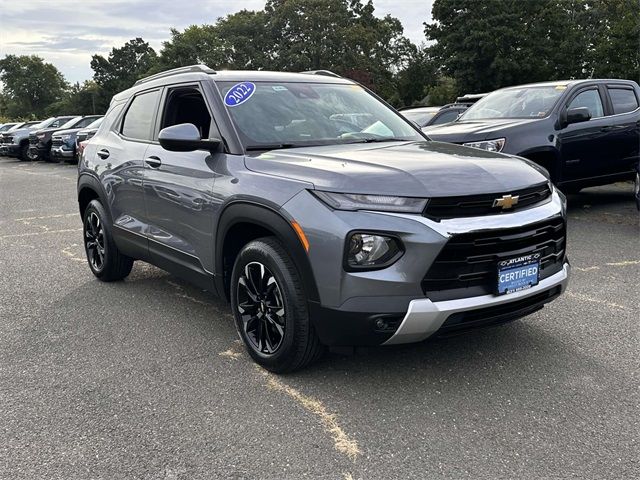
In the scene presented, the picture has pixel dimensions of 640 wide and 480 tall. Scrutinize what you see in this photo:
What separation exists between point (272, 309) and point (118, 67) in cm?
8236

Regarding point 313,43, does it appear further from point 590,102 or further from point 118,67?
point 590,102

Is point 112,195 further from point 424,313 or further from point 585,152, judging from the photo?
point 585,152

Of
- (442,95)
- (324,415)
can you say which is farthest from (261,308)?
(442,95)

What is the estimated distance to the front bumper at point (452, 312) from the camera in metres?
2.90

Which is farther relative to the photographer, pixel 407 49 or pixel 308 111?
pixel 407 49

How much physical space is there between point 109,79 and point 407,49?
39.9 meters

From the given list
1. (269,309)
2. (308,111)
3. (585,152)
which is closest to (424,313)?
(269,309)

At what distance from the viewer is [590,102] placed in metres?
8.44

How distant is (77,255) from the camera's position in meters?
6.89

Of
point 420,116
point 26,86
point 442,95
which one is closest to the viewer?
point 420,116

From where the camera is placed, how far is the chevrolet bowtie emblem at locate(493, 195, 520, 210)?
310 cm

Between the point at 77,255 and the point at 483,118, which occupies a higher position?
the point at 483,118

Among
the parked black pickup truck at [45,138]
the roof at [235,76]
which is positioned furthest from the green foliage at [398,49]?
the roof at [235,76]

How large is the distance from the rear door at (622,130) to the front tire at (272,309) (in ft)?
21.9
